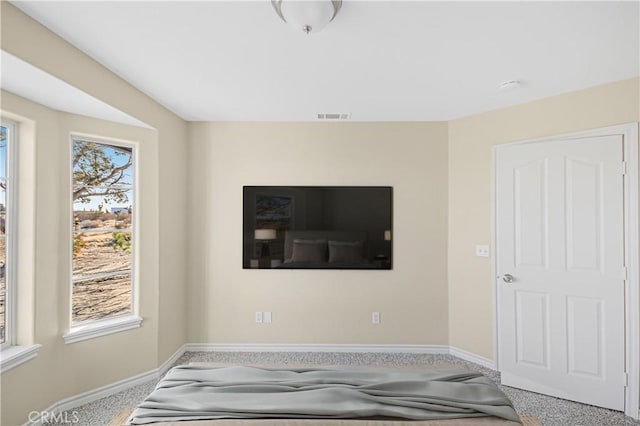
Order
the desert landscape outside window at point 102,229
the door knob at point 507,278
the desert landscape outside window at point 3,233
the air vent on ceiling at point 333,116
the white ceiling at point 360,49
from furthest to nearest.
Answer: the air vent on ceiling at point 333,116 < the door knob at point 507,278 < the desert landscape outside window at point 102,229 < the desert landscape outside window at point 3,233 < the white ceiling at point 360,49

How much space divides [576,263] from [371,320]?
198 centimetres

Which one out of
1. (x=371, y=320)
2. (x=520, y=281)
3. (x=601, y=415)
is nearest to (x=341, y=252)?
(x=371, y=320)

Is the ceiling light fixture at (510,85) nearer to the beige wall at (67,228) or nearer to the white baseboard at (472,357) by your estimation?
the white baseboard at (472,357)

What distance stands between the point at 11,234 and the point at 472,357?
13.5 feet

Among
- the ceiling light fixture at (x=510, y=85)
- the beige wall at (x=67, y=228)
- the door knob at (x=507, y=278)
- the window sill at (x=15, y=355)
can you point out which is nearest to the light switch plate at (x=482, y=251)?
the door knob at (x=507, y=278)

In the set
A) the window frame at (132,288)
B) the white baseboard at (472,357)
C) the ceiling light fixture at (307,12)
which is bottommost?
the white baseboard at (472,357)

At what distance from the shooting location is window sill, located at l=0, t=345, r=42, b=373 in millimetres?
2164

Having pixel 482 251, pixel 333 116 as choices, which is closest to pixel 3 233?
pixel 333 116

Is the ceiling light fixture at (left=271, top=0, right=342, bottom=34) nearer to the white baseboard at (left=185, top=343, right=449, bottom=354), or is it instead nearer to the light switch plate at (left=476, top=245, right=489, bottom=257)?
the light switch plate at (left=476, top=245, right=489, bottom=257)

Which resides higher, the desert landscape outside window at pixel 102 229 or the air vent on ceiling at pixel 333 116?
the air vent on ceiling at pixel 333 116

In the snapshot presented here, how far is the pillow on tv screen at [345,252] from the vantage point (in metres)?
3.87

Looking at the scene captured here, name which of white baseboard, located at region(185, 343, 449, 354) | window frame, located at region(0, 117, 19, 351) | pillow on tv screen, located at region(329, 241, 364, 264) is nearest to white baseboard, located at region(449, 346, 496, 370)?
white baseboard, located at region(185, 343, 449, 354)

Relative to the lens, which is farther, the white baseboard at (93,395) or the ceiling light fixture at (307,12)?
the white baseboard at (93,395)

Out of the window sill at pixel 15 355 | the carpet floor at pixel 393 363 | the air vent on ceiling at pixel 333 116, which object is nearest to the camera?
the window sill at pixel 15 355
